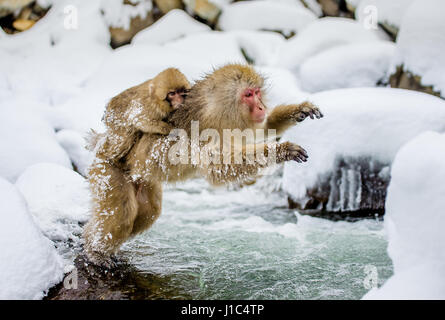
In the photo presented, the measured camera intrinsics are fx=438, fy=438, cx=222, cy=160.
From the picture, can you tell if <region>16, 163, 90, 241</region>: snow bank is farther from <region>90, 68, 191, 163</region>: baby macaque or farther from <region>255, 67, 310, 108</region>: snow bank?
<region>255, 67, 310, 108</region>: snow bank

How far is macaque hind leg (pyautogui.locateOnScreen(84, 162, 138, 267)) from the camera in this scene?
2.68 meters

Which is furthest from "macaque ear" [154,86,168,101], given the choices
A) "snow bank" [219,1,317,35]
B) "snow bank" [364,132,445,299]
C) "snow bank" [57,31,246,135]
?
"snow bank" [219,1,317,35]

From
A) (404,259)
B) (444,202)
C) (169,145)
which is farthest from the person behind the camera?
(169,145)

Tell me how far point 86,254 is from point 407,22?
489cm

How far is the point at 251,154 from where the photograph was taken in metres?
2.49

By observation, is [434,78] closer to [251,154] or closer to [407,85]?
[407,85]

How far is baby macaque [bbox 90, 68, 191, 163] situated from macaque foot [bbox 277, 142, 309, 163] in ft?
2.46

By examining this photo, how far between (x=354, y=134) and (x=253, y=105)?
2.01 meters

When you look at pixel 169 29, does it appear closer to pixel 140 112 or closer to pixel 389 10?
pixel 389 10

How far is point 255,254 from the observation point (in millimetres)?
3186

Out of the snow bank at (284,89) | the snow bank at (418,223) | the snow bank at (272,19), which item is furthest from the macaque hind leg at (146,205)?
the snow bank at (272,19)
